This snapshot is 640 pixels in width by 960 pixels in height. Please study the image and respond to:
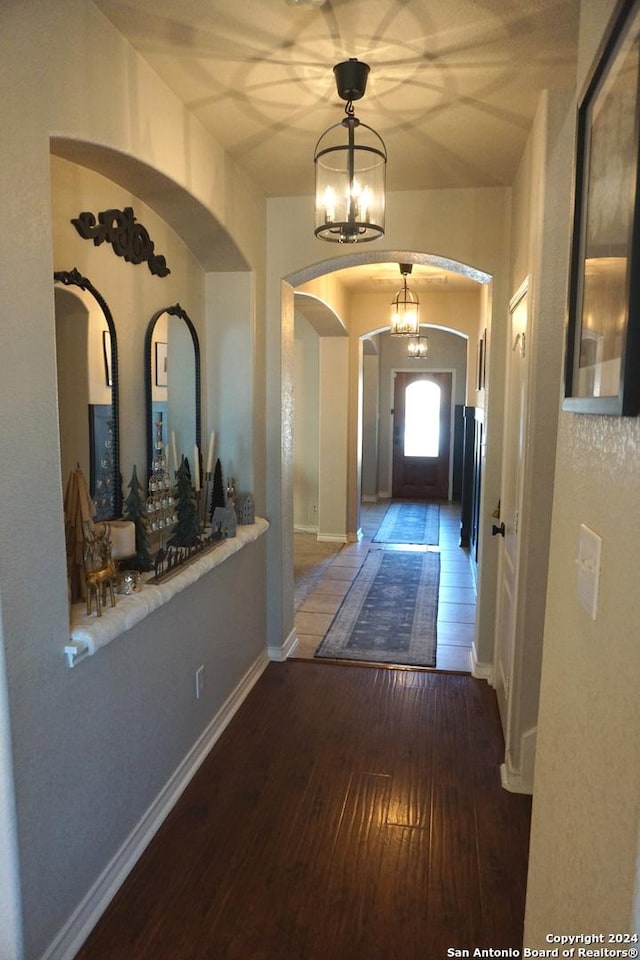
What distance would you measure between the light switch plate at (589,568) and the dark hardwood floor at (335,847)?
1.43 m

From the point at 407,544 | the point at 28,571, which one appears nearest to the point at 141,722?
the point at 28,571

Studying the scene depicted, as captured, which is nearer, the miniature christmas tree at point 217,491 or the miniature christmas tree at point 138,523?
the miniature christmas tree at point 138,523

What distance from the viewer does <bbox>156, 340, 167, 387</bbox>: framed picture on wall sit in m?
2.67

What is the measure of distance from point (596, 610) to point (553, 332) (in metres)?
1.70

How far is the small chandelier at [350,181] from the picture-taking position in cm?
201

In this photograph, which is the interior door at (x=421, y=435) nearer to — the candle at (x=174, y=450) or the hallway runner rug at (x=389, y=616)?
the hallway runner rug at (x=389, y=616)

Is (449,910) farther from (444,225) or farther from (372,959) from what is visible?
(444,225)

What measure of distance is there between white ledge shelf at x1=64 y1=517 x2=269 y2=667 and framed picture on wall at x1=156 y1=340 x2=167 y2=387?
2.50ft

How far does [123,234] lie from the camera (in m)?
2.35

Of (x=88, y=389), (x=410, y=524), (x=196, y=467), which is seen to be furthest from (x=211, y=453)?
(x=410, y=524)

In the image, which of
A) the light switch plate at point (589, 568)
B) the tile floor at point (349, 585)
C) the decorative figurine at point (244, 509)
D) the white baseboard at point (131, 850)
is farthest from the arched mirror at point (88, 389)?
the tile floor at point (349, 585)

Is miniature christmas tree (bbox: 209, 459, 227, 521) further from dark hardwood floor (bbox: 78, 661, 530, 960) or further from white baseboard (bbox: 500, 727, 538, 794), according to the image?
white baseboard (bbox: 500, 727, 538, 794)

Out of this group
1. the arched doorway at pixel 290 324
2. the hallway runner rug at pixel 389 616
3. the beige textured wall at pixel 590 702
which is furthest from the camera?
the hallway runner rug at pixel 389 616

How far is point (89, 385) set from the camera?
85.6 inches
